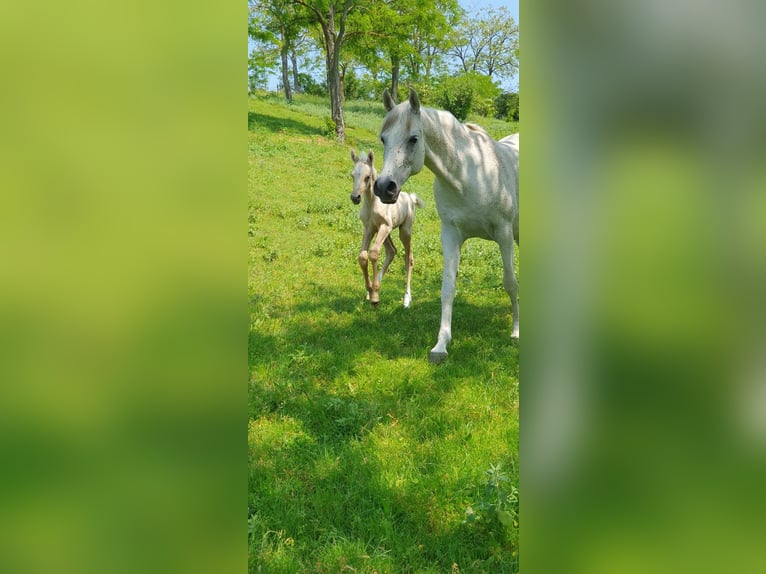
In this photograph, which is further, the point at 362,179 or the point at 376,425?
the point at 362,179

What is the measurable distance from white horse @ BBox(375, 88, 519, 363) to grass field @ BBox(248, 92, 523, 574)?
67 cm

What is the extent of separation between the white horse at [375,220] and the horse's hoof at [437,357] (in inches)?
76.3

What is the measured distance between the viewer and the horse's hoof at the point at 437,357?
4.83m

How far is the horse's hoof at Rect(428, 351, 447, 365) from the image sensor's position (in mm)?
4828

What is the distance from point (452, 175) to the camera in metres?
5.00

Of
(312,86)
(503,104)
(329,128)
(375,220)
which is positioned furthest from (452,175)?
(312,86)

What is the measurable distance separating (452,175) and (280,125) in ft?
71.1

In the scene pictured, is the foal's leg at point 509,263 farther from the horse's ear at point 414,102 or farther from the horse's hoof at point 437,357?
the horse's ear at point 414,102

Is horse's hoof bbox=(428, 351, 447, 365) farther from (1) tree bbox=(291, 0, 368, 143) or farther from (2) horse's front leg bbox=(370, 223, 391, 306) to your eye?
(1) tree bbox=(291, 0, 368, 143)

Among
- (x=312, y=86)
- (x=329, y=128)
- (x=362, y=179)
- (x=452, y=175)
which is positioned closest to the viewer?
(x=452, y=175)

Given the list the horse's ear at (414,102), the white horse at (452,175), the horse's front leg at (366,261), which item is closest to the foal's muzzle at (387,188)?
the white horse at (452,175)

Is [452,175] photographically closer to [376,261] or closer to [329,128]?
[376,261]
